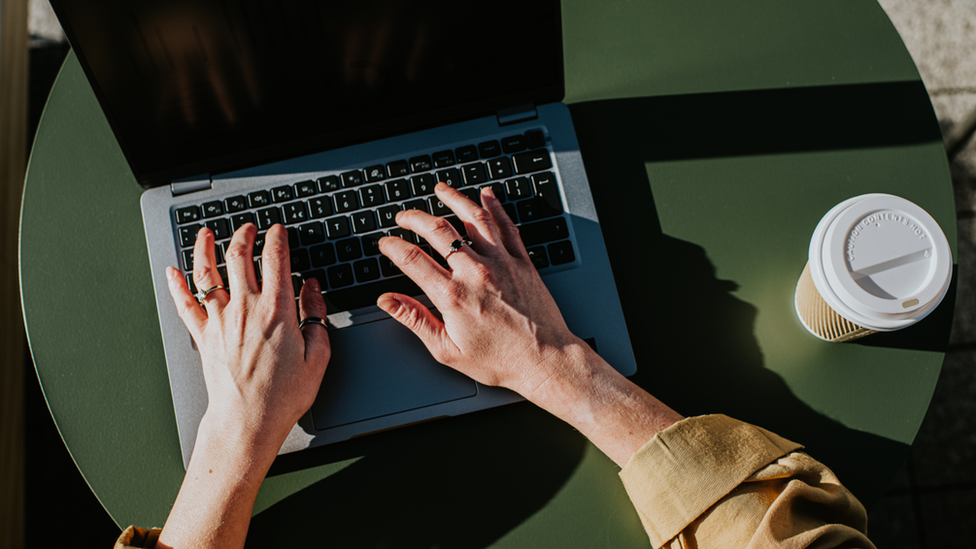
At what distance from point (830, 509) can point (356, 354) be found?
585mm

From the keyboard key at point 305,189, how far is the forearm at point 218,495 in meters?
0.33

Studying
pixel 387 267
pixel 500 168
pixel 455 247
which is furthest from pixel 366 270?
pixel 500 168

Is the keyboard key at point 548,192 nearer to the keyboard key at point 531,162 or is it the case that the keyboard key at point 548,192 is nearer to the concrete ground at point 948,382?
the keyboard key at point 531,162

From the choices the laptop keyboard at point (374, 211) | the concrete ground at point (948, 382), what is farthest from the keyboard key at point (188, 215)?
the concrete ground at point (948, 382)

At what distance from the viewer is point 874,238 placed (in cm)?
61

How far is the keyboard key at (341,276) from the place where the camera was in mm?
749

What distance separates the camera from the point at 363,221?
2.52 feet

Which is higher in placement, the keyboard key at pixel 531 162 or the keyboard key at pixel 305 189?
the keyboard key at pixel 305 189

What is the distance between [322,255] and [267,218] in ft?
0.32

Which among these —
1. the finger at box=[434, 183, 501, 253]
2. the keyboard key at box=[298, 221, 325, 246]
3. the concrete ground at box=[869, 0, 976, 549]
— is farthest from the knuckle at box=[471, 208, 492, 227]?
the concrete ground at box=[869, 0, 976, 549]

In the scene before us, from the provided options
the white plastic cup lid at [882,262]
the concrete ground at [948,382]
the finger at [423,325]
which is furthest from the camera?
the concrete ground at [948,382]

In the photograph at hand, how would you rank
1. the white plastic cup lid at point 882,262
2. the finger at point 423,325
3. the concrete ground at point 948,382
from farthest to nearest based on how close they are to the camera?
the concrete ground at point 948,382
the finger at point 423,325
the white plastic cup lid at point 882,262

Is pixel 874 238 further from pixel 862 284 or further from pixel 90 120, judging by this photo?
pixel 90 120

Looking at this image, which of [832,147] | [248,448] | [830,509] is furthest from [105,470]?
[832,147]
